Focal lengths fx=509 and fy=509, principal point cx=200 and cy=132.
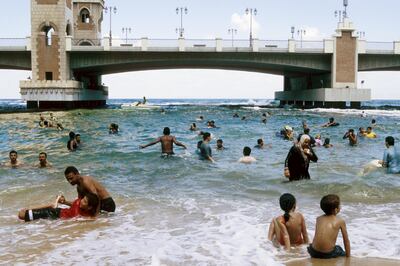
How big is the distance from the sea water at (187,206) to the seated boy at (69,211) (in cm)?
17

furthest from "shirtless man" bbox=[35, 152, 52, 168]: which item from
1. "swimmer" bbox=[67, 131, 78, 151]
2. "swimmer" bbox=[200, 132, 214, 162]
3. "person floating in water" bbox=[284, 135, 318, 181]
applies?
"person floating in water" bbox=[284, 135, 318, 181]

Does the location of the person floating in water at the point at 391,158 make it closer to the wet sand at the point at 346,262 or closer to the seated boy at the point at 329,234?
the wet sand at the point at 346,262

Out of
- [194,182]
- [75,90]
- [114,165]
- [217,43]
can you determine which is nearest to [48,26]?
[75,90]

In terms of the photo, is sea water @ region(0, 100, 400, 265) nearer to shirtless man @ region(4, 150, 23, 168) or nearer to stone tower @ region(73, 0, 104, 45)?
shirtless man @ region(4, 150, 23, 168)

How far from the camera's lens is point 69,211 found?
30.9 ft

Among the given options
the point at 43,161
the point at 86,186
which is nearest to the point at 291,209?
the point at 86,186

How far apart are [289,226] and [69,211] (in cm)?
424

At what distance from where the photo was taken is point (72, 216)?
9.38 meters

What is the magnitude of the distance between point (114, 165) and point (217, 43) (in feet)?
120

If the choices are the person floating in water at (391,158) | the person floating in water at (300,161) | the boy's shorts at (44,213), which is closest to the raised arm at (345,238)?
the person floating in water at (300,161)

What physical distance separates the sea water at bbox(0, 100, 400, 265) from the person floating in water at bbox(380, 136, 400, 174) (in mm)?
315

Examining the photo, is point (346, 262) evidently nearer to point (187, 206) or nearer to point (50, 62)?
point (187, 206)

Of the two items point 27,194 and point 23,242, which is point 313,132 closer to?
point 27,194

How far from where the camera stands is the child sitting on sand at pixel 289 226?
724 cm
